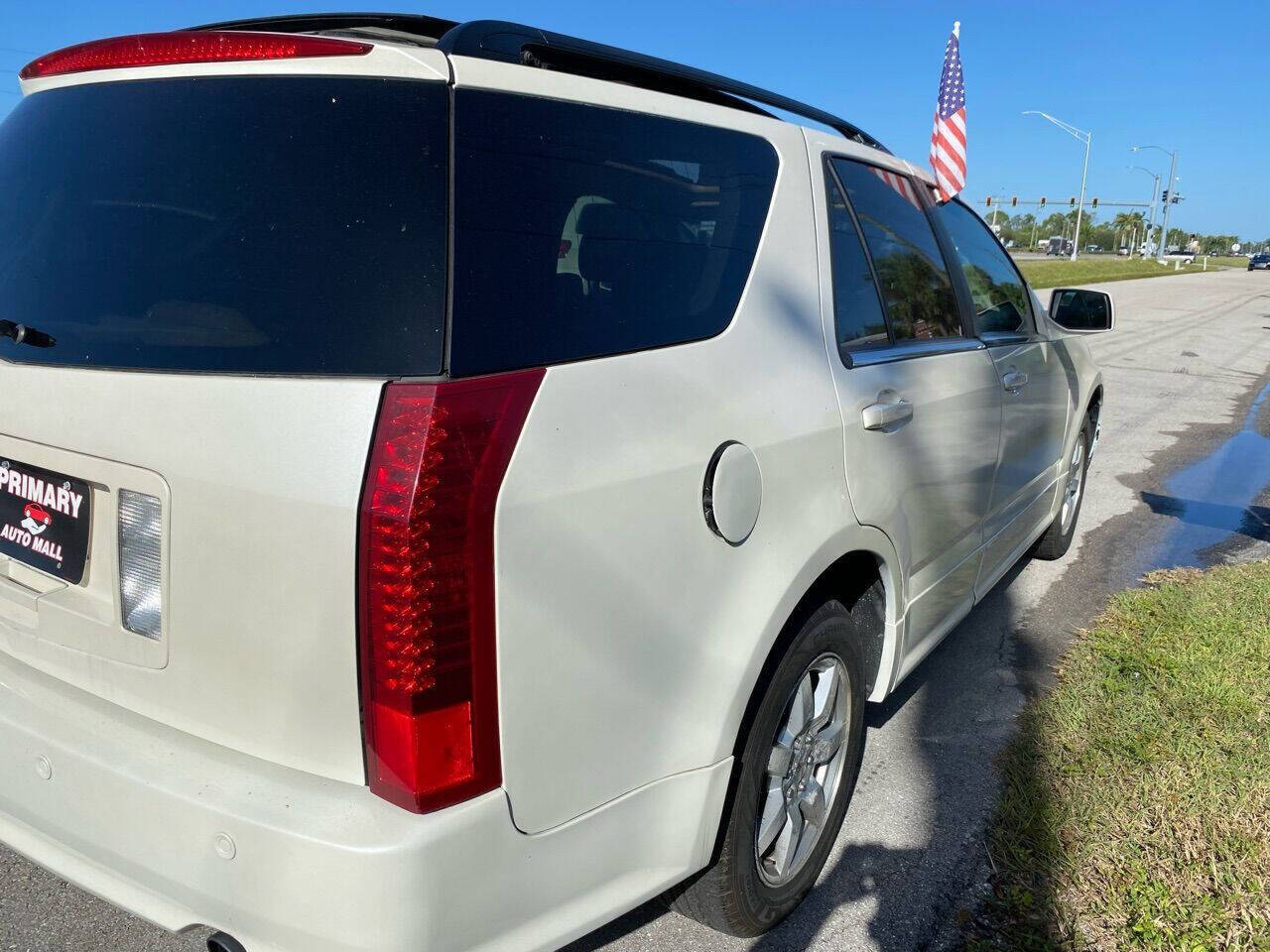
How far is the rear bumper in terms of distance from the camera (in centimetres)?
148

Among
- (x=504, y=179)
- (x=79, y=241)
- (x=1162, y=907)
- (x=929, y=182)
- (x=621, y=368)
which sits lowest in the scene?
(x=1162, y=907)

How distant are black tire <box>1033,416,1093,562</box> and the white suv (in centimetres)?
343

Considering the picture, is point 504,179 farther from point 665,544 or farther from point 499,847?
point 499,847

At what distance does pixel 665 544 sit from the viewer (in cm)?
177

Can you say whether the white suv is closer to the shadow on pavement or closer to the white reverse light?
the white reverse light

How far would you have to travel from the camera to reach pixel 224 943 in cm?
162

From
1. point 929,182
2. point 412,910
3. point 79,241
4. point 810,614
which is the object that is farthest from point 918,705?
point 79,241

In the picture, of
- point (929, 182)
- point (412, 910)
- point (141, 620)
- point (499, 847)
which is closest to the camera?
point (412, 910)

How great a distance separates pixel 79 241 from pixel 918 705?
3091mm

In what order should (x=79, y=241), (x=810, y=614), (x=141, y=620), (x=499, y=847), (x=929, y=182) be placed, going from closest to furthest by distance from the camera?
(x=499, y=847)
(x=141, y=620)
(x=79, y=241)
(x=810, y=614)
(x=929, y=182)

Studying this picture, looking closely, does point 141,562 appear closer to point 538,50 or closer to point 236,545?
point 236,545

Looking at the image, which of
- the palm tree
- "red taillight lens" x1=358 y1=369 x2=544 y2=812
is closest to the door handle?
"red taillight lens" x1=358 y1=369 x2=544 y2=812

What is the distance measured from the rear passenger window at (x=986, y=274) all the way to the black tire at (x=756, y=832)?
1.62 meters

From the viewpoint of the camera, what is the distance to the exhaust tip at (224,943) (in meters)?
1.61
